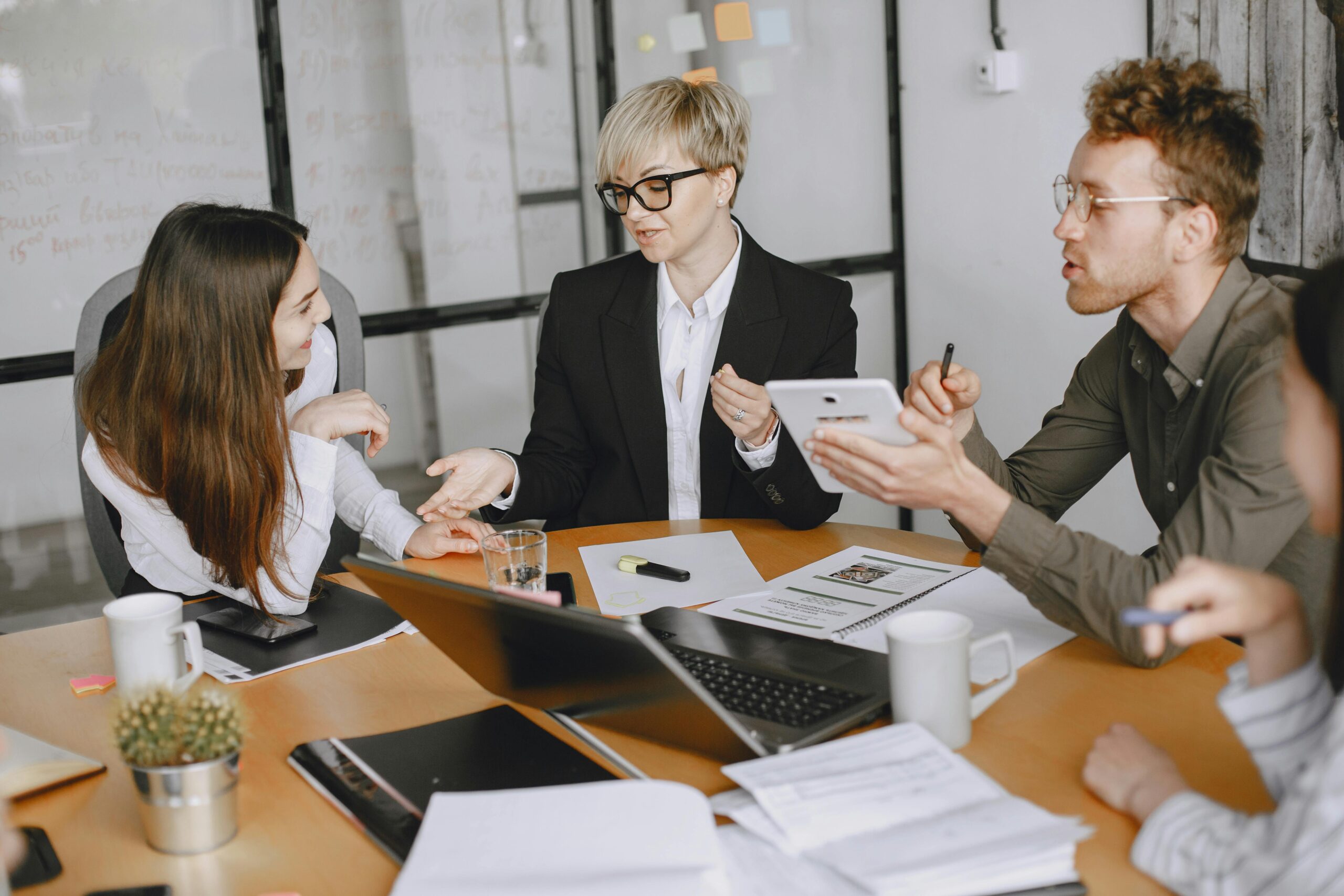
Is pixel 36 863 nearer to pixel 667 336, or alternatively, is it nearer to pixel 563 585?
pixel 563 585

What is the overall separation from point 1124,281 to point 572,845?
1.11m

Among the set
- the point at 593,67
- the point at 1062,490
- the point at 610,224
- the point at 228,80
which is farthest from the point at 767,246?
the point at 1062,490

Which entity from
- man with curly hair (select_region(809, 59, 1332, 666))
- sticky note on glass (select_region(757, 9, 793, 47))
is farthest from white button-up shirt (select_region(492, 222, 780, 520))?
sticky note on glass (select_region(757, 9, 793, 47))

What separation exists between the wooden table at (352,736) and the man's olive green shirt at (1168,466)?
0.09 metres

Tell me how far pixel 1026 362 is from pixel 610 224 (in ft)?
4.35

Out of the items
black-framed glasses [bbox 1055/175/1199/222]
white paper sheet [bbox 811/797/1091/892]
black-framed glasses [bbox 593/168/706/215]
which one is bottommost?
white paper sheet [bbox 811/797/1091/892]

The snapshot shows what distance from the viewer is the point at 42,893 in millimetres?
958

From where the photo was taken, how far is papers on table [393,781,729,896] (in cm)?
85

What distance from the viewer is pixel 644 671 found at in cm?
102

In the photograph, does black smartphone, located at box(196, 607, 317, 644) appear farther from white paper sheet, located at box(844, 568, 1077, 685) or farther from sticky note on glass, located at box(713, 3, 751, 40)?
sticky note on glass, located at box(713, 3, 751, 40)

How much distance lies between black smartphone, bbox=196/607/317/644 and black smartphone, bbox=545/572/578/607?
1.05 ft

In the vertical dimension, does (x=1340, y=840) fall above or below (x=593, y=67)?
below

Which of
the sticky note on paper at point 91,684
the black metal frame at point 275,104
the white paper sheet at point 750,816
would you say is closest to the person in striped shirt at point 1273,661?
the white paper sheet at point 750,816

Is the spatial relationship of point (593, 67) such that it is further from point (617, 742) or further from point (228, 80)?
point (617, 742)
